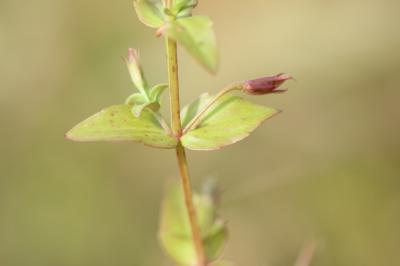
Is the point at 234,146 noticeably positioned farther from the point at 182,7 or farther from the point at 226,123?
the point at 182,7

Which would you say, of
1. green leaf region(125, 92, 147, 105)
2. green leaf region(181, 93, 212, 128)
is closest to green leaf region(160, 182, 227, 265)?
green leaf region(181, 93, 212, 128)

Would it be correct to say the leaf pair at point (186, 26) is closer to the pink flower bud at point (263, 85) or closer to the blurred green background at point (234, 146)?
the pink flower bud at point (263, 85)

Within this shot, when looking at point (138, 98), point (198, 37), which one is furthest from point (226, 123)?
point (198, 37)

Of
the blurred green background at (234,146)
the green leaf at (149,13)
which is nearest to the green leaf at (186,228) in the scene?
the green leaf at (149,13)

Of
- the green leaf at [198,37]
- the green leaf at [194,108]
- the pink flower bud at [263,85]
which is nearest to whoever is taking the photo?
the green leaf at [198,37]

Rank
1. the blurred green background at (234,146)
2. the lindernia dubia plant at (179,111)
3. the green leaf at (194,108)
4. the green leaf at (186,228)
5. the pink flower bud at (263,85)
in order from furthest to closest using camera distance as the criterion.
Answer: the blurred green background at (234,146)
the green leaf at (186,228)
the green leaf at (194,108)
the pink flower bud at (263,85)
the lindernia dubia plant at (179,111)

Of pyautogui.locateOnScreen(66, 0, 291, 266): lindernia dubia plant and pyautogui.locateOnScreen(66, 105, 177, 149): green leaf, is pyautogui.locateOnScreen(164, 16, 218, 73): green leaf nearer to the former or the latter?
pyautogui.locateOnScreen(66, 0, 291, 266): lindernia dubia plant

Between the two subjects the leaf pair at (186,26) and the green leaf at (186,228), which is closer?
the leaf pair at (186,26)

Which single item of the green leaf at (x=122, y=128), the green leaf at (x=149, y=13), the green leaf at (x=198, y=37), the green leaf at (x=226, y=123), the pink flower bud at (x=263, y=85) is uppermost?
the green leaf at (x=149, y=13)

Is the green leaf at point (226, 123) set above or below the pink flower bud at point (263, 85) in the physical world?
below
